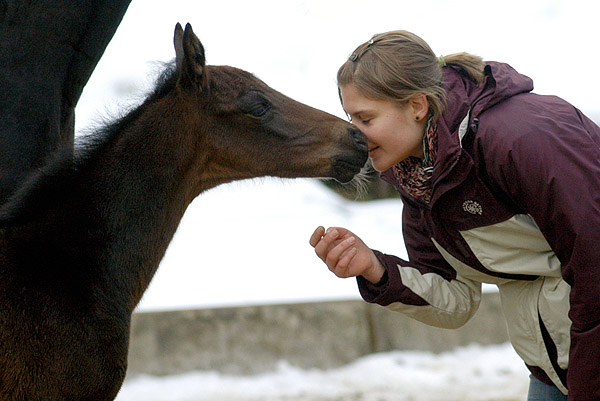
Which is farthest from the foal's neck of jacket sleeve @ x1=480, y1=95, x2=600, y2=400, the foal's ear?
jacket sleeve @ x1=480, y1=95, x2=600, y2=400

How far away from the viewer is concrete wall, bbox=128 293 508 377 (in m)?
5.07

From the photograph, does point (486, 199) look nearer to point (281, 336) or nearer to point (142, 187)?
point (142, 187)

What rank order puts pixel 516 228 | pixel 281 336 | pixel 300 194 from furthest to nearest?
pixel 300 194 → pixel 281 336 → pixel 516 228

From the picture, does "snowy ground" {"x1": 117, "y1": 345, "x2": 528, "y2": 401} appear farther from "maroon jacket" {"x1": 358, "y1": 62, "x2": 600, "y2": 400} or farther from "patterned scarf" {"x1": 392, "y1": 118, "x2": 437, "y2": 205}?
"patterned scarf" {"x1": 392, "y1": 118, "x2": 437, "y2": 205}

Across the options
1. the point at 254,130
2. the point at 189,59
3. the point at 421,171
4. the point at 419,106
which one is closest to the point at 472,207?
the point at 421,171

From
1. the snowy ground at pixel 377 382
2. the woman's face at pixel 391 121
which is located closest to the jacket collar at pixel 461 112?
the woman's face at pixel 391 121

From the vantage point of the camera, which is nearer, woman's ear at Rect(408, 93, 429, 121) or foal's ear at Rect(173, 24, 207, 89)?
woman's ear at Rect(408, 93, 429, 121)

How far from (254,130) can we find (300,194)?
5121mm

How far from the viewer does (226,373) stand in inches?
202

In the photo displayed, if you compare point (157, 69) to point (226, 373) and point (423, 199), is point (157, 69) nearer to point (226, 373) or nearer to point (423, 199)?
point (423, 199)

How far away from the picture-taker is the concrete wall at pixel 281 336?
5.07 meters

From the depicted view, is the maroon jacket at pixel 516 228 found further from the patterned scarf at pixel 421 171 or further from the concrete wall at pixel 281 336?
the concrete wall at pixel 281 336

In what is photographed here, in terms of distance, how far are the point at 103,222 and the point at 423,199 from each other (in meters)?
1.04

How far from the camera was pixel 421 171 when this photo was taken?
2.56 metres
